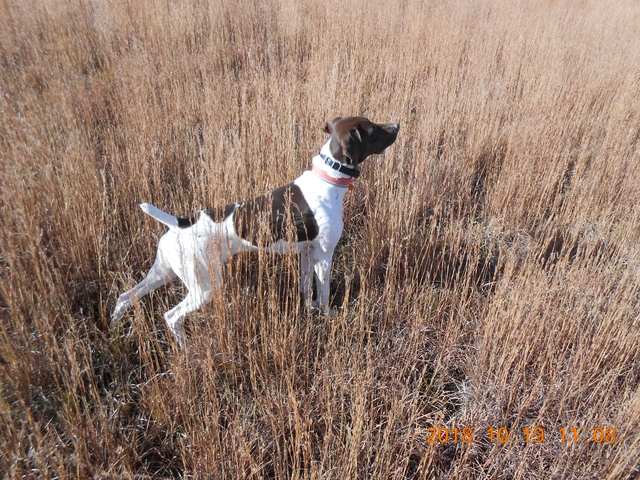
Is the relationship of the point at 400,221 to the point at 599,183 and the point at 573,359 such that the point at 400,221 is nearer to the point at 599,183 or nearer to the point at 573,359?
the point at 573,359

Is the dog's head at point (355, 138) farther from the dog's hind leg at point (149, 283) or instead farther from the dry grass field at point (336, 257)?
the dog's hind leg at point (149, 283)

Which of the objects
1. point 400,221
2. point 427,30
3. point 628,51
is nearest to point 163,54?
point 427,30

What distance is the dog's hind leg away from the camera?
6.22ft

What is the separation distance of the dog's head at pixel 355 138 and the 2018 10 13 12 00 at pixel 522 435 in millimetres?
1377

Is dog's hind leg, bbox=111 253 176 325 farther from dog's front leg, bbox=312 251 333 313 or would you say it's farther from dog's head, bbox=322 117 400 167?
dog's head, bbox=322 117 400 167

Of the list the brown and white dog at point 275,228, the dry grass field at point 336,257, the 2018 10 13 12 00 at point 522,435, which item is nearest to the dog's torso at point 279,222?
the brown and white dog at point 275,228

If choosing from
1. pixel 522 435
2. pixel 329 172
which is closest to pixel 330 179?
pixel 329 172

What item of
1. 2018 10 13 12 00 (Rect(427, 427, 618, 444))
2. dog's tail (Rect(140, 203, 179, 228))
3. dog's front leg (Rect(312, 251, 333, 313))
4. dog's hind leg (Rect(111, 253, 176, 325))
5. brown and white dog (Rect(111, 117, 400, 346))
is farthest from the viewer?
dog's front leg (Rect(312, 251, 333, 313))

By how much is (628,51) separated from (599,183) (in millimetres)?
3915

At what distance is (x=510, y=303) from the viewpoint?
5.88ft

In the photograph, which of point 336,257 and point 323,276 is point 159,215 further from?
point 336,257

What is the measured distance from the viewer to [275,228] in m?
1.96

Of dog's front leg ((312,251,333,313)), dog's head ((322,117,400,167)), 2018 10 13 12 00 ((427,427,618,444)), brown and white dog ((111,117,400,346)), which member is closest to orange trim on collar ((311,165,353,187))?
brown and white dog ((111,117,400,346))

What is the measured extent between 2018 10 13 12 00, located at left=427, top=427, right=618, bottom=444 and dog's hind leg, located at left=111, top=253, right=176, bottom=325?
1.47 meters
